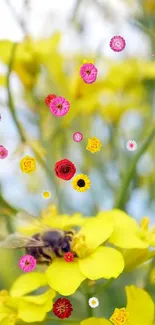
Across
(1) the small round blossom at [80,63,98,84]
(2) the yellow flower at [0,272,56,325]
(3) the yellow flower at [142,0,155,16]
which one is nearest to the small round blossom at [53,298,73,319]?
(2) the yellow flower at [0,272,56,325]

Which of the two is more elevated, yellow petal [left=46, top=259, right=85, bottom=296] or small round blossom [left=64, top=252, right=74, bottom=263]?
small round blossom [left=64, top=252, right=74, bottom=263]

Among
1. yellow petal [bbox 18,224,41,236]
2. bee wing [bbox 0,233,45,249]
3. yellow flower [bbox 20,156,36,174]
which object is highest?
yellow flower [bbox 20,156,36,174]

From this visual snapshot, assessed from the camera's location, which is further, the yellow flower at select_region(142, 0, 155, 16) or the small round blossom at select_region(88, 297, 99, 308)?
the yellow flower at select_region(142, 0, 155, 16)

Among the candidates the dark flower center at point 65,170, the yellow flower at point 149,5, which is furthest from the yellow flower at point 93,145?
the yellow flower at point 149,5

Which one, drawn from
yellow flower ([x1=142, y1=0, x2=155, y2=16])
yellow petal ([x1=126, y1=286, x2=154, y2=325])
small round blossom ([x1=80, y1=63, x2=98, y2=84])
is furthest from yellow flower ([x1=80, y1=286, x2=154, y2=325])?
yellow flower ([x1=142, y1=0, x2=155, y2=16])

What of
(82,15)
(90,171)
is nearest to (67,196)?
(90,171)

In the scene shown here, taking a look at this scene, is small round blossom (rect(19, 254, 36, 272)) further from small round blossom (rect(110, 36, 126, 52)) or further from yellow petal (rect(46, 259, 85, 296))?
small round blossom (rect(110, 36, 126, 52))

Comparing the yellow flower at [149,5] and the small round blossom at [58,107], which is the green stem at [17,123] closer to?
the small round blossom at [58,107]

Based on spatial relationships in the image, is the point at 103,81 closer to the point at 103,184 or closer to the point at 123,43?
the point at 103,184
